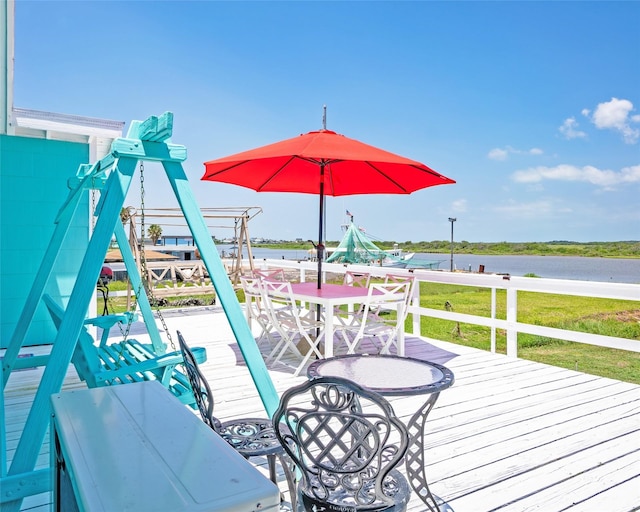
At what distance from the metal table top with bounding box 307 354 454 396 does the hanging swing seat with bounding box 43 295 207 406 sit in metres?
0.76

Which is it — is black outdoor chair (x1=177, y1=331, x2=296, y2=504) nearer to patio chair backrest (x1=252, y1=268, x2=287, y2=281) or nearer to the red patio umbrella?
Answer: the red patio umbrella

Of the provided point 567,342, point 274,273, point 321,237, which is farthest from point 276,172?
point 567,342

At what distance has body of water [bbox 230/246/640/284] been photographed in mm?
38544

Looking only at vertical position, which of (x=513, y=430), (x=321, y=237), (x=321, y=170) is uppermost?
(x=321, y=170)

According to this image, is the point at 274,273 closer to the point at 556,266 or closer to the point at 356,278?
the point at 356,278

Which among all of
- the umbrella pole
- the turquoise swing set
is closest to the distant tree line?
the umbrella pole

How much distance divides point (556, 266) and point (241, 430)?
61929 millimetres

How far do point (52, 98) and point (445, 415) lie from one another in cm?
1207

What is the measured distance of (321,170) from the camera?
202 inches

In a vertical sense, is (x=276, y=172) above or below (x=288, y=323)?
above

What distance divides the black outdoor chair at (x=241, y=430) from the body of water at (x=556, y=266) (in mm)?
29739

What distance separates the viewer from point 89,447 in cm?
103

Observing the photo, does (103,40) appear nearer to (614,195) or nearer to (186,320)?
(186,320)

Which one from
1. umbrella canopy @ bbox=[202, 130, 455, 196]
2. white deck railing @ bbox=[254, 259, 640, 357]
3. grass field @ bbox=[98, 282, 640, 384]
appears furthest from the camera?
grass field @ bbox=[98, 282, 640, 384]
